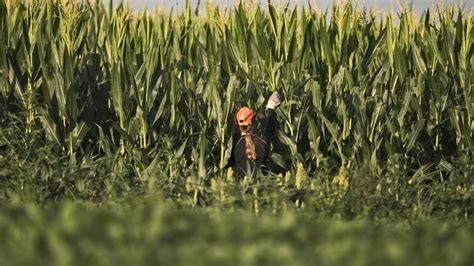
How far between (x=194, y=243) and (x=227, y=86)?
7027 millimetres

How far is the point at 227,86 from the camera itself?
11.2m

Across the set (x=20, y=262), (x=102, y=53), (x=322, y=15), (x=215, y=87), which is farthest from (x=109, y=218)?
(x=322, y=15)

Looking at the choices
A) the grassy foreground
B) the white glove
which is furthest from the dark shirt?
the grassy foreground

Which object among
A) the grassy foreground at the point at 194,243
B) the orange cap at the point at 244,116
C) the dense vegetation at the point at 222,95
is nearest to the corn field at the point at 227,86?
the dense vegetation at the point at 222,95

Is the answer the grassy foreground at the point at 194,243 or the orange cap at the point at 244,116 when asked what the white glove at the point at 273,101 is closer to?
the orange cap at the point at 244,116

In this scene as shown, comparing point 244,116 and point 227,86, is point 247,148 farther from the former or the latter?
point 227,86

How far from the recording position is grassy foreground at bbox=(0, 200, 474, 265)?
397 cm

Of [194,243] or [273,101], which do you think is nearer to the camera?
[194,243]

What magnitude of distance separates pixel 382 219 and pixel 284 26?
4966 mm

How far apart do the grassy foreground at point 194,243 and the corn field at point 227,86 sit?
5.16 m

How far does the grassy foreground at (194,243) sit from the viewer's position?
397 centimetres

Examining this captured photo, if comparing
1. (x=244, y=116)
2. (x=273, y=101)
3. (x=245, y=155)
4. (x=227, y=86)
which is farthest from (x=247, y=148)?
(x=227, y=86)

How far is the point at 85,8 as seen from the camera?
38.3 feet

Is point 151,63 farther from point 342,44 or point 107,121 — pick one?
point 342,44
